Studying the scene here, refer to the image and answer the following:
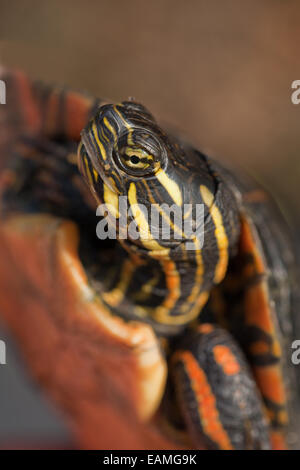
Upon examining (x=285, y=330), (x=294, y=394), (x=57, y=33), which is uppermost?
(x=57, y=33)

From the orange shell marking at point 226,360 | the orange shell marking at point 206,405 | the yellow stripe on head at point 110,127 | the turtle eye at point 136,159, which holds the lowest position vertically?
the orange shell marking at point 206,405

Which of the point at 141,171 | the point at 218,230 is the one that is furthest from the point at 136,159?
the point at 218,230

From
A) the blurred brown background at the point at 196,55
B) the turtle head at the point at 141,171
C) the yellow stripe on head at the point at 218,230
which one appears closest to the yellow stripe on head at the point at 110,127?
the turtle head at the point at 141,171

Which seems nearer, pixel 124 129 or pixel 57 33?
pixel 124 129

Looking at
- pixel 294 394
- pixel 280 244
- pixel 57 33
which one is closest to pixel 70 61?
pixel 57 33

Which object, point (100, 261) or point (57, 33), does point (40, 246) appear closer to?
point (100, 261)

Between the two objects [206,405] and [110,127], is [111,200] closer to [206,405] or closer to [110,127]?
[110,127]

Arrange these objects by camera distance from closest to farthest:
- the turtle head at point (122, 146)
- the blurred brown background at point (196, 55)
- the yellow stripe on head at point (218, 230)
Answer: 1. the turtle head at point (122, 146)
2. the yellow stripe on head at point (218, 230)
3. the blurred brown background at point (196, 55)

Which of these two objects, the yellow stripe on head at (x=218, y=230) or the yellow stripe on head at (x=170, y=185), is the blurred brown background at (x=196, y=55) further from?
the yellow stripe on head at (x=170, y=185)
